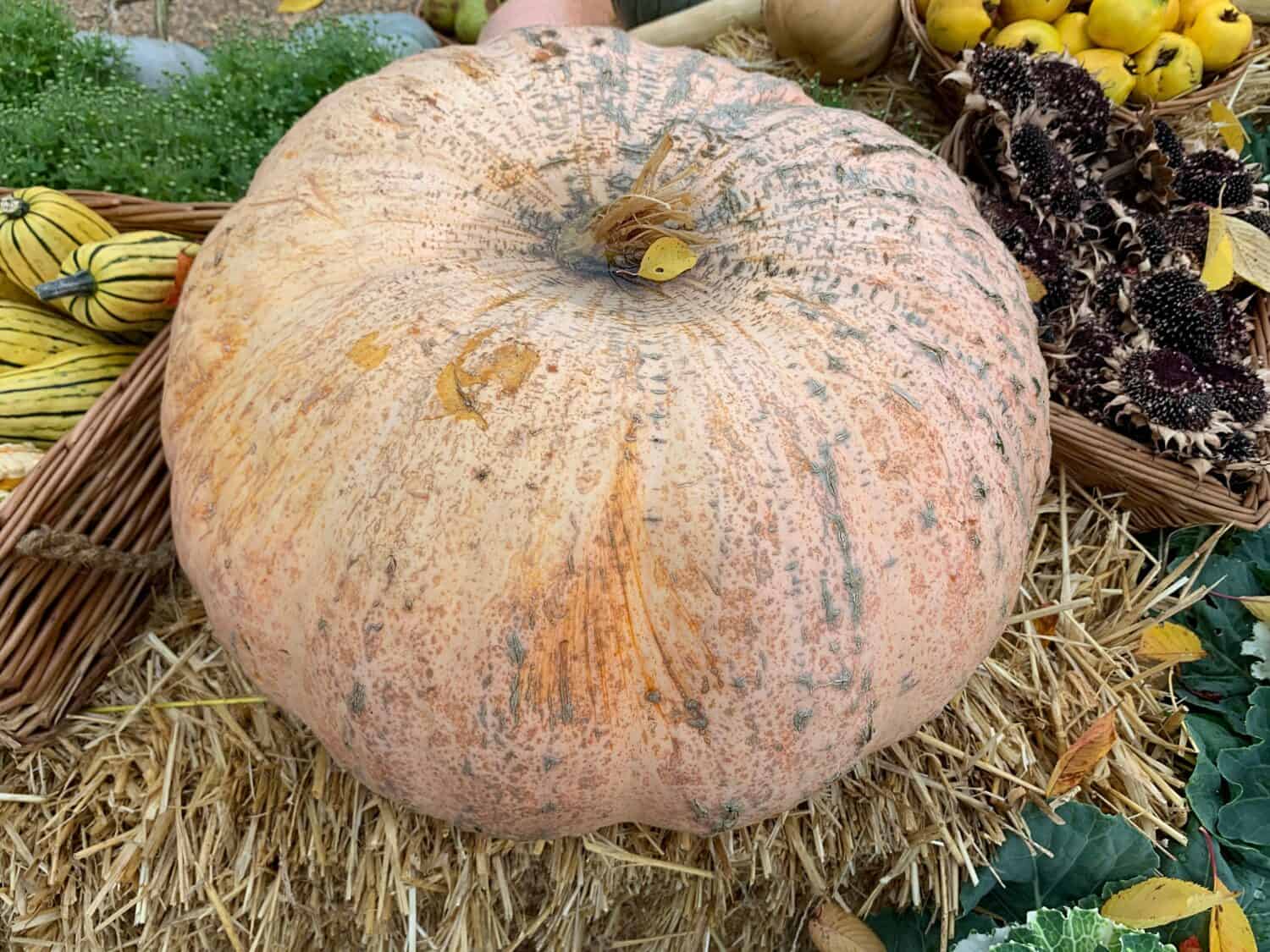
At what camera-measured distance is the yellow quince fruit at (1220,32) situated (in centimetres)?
198

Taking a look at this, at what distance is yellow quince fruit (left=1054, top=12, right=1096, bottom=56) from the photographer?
2.00 metres

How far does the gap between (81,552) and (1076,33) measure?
89.7 inches

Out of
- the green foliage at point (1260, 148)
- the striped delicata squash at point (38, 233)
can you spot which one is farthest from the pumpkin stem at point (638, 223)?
the green foliage at point (1260, 148)

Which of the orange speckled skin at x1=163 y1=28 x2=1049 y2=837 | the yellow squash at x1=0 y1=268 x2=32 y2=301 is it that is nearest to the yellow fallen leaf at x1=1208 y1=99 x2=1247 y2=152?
the orange speckled skin at x1=163 y1=28 x2=1049 y2=837

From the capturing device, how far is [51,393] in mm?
1408

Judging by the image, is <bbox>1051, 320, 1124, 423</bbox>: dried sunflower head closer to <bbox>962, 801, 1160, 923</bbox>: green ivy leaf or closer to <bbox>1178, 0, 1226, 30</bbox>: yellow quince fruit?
<bbox>962, 801, 1160, 923</bbox>: green ivy leaf

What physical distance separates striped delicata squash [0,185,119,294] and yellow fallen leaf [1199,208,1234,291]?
2.07 meters

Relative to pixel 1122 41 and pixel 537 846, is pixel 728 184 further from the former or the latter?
pixel 1122 41

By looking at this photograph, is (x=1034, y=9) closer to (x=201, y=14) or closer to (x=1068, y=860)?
(x=1068, y=860)

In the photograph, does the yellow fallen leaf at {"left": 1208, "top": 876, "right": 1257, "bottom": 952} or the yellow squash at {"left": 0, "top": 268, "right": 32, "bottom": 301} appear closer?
the yellow fallen leaf at {"left": 1208, "top": 876, "right": 1257, "bottom": 952}

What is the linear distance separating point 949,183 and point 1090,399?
1.93 ft

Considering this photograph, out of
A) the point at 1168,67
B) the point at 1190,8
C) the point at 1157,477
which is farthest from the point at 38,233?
the point at 1190,8

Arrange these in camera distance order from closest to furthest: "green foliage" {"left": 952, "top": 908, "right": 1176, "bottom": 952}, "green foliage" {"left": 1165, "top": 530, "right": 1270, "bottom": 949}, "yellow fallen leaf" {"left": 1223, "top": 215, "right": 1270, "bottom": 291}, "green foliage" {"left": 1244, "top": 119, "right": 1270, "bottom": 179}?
1. "green foliage" {"left": 952, "top": 908, "right": 1176, "bottom": 952}
2. "green foliage" {"left": 1165, "top": 530, "right": 1270, "bottom": 949}
3. "yellow fallen leaf" {"left": 1223, "top": 215, "right": 1270, "bottom": 291}
4. "green foliage" {"left": 1244, "top": 119, "right": 1270, "bottom": 179}

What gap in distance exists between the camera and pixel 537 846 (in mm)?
1229
